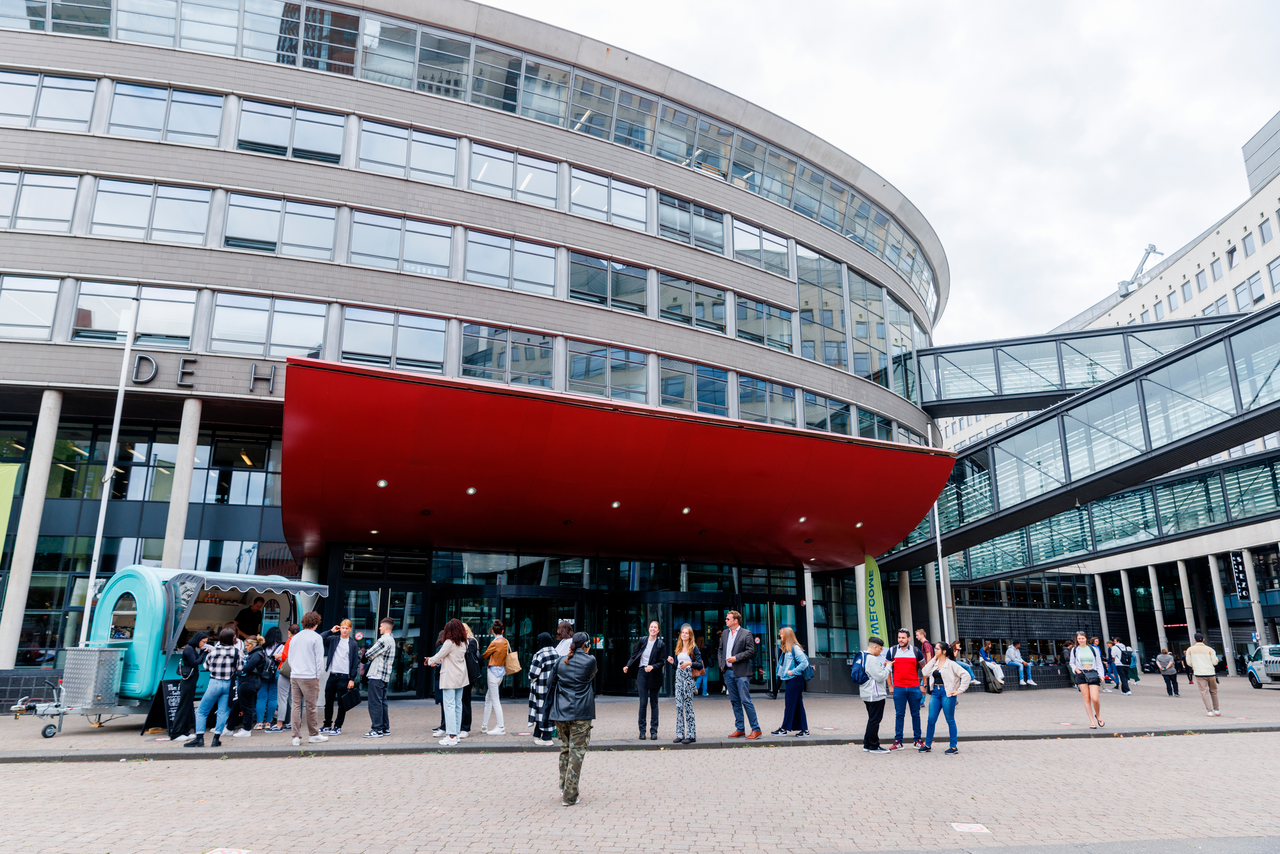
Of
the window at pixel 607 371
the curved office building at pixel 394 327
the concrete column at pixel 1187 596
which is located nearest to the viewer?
the curved office building at pixel 394 327

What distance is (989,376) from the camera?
3356 cm

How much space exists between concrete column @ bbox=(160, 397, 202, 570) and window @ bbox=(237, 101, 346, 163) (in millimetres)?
7533

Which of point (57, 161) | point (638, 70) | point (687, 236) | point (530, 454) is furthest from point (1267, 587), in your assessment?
point (57, 161)

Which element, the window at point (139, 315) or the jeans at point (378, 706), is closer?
the jeans at point (378, 706)

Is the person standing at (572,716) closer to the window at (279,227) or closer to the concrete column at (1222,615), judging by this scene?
the window at (279,227)

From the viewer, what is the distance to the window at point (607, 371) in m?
24.5

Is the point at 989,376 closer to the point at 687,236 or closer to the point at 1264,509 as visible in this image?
the point at 1264,509

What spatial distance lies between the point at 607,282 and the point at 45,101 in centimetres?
1627

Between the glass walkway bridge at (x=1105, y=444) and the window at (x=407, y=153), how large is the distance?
19.3m

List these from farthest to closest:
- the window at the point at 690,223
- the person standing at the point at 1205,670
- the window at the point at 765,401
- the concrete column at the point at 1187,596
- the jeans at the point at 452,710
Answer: the concrete column at the point at 1187,596
the window at the point at 690,223
the window at the point at 765,401
the person standing at the point at 1205,670
the jeans at the point at 452,710

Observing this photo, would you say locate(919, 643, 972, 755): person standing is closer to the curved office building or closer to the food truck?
the curved office building

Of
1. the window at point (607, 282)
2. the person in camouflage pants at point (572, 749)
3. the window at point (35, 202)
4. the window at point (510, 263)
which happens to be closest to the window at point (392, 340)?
the window at point (510, 263)

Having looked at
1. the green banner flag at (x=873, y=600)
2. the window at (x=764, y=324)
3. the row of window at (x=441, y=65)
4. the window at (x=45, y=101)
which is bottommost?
the green banner flag at (x=873, y=600)

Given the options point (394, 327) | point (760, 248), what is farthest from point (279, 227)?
point (760, 248)
